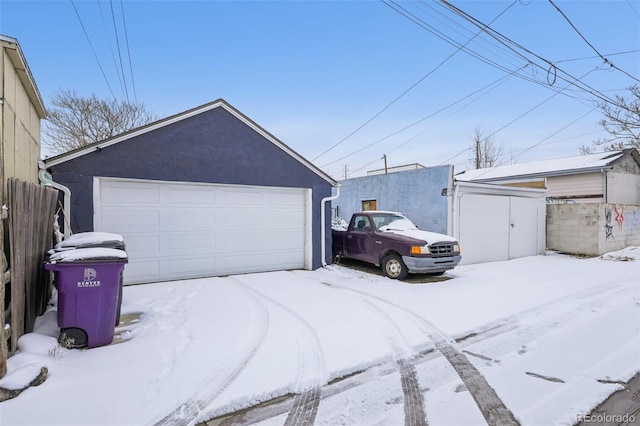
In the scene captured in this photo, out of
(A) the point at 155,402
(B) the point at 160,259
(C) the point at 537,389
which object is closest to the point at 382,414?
(C) the point at 537,389

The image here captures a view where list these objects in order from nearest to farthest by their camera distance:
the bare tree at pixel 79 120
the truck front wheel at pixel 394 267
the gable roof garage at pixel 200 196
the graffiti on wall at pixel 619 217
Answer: the gable roof garage at pixel 200 196
the truck front wheel at pixel 394 267
the graffiti on wall at pixel 619 217
the bare tree at pixel 79 120

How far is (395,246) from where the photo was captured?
26.2ft

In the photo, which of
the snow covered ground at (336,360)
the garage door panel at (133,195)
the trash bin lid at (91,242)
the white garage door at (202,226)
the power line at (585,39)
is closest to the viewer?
the snow covered ground at (336,360)

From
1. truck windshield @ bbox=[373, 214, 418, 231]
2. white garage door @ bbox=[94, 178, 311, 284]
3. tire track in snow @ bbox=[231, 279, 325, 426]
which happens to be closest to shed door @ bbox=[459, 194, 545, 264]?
truck windshield @ bbox=[373, 214, 418, 231]

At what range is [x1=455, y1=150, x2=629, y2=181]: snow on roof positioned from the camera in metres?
16.9

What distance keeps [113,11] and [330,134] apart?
19.0 metres

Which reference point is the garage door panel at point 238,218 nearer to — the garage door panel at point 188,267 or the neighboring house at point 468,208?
the garage door panel at point 188,267

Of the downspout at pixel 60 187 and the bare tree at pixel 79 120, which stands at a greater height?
the bare tree at pixel 79 120

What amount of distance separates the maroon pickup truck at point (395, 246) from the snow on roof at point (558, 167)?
9983 mm

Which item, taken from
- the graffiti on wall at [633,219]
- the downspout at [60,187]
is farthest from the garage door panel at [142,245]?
the graffiti on wall at [633,219]

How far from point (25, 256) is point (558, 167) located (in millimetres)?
22151

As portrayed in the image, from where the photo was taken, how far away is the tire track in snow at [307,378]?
254cm

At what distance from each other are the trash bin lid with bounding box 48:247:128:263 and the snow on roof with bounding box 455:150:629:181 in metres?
16.4

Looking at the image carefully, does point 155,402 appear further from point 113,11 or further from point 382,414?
point 113,11
